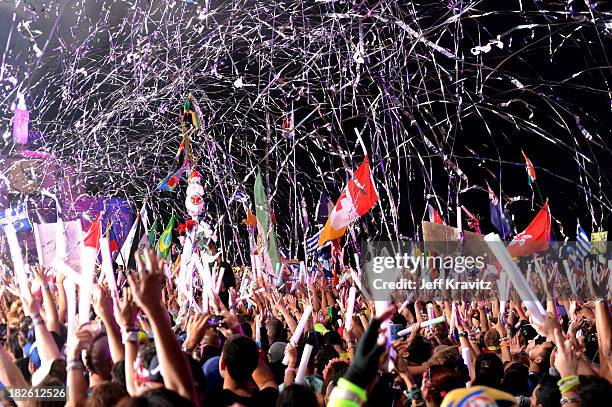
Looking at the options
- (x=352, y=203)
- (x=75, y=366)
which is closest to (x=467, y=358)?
(x=75, y=366)

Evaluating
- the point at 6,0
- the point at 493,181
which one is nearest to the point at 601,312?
the point at 6,0

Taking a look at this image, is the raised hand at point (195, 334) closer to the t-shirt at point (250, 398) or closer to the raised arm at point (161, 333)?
the t-shirt at point (250, 398)

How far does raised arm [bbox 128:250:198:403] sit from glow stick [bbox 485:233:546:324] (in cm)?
209

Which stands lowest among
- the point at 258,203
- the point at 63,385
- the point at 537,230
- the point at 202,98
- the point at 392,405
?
the point at 392,405

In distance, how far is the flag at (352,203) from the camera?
12.4 meters

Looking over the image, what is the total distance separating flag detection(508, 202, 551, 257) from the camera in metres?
14.2

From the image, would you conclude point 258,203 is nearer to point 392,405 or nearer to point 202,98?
point 202,98

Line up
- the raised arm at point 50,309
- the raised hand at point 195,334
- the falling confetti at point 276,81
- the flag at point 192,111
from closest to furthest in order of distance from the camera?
1. the raised hand at point 195,334
2. the raised arm at point 50,309
3. the falling confetti at point 276,81
4. the flag at point 192,111

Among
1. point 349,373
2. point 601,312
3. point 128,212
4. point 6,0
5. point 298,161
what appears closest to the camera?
point 349,373

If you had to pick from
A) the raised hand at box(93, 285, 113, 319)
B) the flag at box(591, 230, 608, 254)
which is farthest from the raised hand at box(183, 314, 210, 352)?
the flag at box(591, 230, 608, 254)

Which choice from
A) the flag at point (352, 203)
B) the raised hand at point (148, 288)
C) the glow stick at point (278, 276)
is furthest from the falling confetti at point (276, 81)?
the raised hand at point (148, 288)

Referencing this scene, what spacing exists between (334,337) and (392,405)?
261cm

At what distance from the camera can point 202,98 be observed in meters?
16.7

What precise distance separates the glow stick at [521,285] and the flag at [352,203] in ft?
24.6
